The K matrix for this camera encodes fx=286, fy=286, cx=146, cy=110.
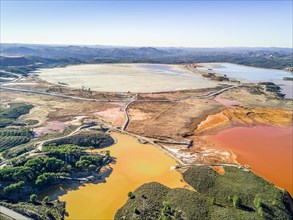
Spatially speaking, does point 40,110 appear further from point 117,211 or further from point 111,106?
point 117,211

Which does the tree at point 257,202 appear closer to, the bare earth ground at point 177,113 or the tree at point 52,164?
the bare earth ground at point 177,113

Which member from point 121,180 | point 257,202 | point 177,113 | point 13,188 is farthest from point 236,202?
point 177,113

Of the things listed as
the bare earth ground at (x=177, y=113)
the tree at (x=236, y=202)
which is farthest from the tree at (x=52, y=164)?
the tree at (x=236, y=202)

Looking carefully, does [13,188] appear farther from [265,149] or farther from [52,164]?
[265,149]

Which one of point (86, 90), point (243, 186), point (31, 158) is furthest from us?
point (86, 90)

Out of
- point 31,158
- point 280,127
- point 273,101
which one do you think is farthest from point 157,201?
point 273,101

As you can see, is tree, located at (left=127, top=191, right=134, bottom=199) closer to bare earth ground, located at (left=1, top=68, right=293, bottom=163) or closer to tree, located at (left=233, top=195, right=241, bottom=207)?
tree, located at (left=233, top=195, right=241, bottom=207)
